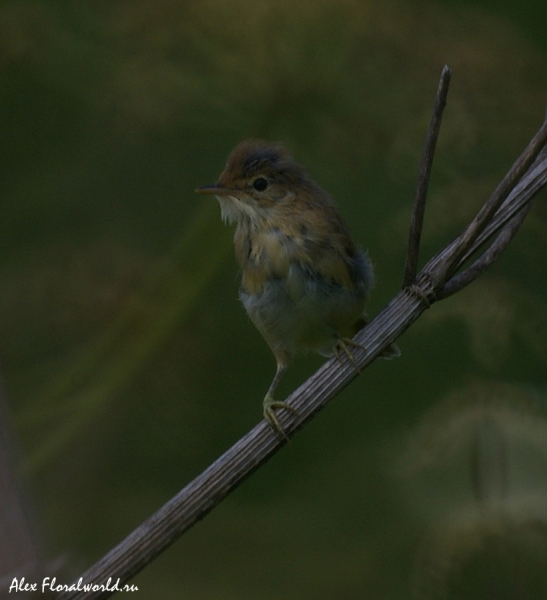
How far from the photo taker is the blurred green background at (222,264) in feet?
5.71

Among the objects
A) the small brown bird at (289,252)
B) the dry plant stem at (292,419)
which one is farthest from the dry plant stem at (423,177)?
the small brown bird at (289,252)

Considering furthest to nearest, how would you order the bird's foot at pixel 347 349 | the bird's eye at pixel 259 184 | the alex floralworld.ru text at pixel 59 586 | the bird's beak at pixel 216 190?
the bird's eye at pixel 259 184, the bird's beak at pixel 216 190, the bird's foot at pixel 347 349, the alex floralworld.ru text at pixel 59 586

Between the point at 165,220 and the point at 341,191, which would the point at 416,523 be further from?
the point at 165,220

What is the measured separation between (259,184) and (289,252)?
0.18 meters

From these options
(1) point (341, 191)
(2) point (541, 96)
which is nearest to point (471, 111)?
(2) point (541, 96)

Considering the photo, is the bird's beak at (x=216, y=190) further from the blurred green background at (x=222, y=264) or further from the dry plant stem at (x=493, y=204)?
the dry plant stem at (x=493, y=204)

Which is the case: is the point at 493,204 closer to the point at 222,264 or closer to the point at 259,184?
the point at 259,184

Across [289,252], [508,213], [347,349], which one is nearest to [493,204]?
[508,213]

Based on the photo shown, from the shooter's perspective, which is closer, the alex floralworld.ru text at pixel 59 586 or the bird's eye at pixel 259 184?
the alex floralworld.ru text at pixel 59 586

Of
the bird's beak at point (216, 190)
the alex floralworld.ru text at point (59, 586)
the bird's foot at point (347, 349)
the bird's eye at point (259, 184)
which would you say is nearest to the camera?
the alex floralworld.ru text at point (59, 586)

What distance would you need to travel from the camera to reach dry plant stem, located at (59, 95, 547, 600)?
1020 mm

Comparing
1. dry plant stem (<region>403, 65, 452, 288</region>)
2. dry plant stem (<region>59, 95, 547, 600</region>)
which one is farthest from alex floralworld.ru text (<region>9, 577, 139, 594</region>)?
dry plant stem (<region>403, 65, 452, 288</region>)

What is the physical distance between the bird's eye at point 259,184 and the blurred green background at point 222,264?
182 mm

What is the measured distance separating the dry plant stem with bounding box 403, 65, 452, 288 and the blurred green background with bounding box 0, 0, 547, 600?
0.56m
